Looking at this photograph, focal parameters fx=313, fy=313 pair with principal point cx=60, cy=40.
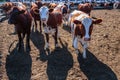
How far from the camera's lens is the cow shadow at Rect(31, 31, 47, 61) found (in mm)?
10423

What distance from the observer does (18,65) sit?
957 cm

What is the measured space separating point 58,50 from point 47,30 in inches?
31.7

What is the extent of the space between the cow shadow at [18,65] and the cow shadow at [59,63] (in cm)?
63

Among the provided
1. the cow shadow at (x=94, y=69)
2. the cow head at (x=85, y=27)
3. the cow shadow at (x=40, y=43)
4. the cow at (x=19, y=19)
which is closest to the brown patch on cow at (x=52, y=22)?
the cow at (x=19, y=19)

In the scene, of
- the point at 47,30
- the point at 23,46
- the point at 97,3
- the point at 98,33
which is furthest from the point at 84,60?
the point at 97,3

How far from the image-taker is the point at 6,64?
965 centimetres

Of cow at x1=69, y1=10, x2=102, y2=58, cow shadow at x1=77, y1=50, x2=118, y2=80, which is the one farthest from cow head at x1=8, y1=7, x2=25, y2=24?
cow shadow at x1=77, y1=50, x2=118, y2=80

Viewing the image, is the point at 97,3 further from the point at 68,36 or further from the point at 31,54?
the point at 31,54

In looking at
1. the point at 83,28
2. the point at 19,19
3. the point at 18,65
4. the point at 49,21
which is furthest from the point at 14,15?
the point at 83,28

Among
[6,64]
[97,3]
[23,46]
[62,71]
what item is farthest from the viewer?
[97,3]

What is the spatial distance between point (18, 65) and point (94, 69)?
232 cm

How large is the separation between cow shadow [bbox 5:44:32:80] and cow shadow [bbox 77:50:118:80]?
162cm

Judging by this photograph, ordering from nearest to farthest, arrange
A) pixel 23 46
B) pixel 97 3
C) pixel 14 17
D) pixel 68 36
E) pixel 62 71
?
pixel 62 71 < pixel 14 17 < pixel 23 46 < pixel 68 36 < pixel 97 3

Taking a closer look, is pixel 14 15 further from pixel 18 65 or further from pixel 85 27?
pixel 85 27
